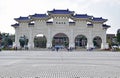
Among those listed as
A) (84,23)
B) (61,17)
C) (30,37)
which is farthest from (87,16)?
(30,37)

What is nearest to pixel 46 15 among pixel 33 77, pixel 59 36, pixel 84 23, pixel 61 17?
pixel 61 17

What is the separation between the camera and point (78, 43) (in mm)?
95688

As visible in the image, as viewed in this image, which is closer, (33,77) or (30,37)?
(33,77)

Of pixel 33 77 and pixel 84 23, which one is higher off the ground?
pixel 84 23

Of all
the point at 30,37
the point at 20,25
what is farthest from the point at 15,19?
the point at 30,37

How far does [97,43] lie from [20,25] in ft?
120

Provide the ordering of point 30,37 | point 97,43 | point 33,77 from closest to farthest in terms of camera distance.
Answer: point 33,77 → point 30,37 → point 97,43

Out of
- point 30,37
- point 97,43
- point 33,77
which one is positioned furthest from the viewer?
point 97,43

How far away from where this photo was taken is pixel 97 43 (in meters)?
94.3

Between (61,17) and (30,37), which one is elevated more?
(61,17)

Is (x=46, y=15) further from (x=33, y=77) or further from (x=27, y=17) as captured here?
(x=33, y=77)

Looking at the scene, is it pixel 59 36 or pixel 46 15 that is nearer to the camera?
pixel 46 15

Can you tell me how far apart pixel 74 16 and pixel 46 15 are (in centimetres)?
651

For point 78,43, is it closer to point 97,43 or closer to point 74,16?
point 97,43
